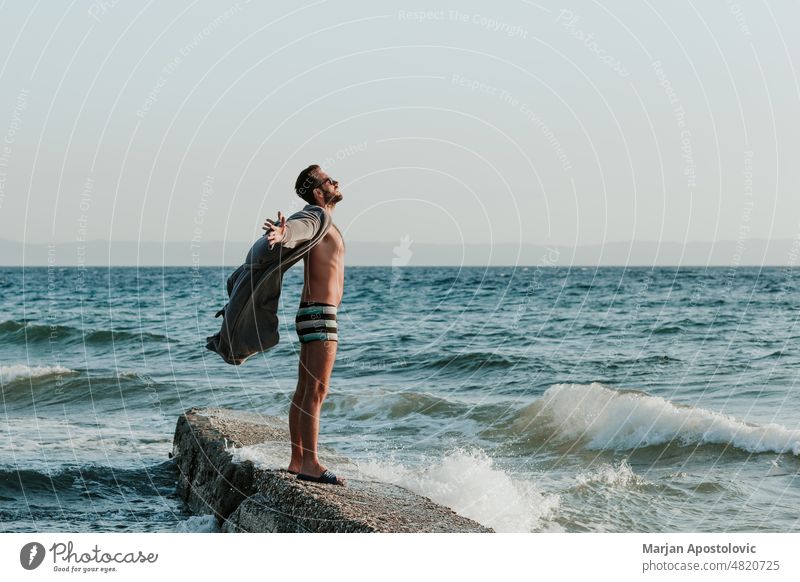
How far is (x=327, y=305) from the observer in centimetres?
760

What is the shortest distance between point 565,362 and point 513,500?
12.4m

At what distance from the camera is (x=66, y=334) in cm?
3072

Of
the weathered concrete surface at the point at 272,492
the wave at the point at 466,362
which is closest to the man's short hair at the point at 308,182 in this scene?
the weathered concrete surface at the point at 272,492

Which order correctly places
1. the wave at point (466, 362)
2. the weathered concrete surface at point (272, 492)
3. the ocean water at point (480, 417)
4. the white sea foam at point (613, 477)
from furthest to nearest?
the wave at point (466, 362) < the white sea foam at point (613, 477) < the ocean water at point (480, 417) < the weathered concrete surface at point (272, 492)

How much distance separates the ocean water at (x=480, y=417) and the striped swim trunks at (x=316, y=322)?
2.26 m

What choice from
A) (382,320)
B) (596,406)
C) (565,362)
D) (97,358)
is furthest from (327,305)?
(382,320)

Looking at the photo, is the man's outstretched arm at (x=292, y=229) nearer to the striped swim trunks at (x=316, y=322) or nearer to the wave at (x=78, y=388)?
the striped swim trunks at (x=316, y=322)

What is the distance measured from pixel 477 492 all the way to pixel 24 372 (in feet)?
47.3

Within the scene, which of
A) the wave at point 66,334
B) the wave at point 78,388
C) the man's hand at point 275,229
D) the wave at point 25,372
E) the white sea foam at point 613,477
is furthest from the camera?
the wave at point 66,334

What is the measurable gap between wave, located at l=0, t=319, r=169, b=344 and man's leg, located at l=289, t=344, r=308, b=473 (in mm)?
20912

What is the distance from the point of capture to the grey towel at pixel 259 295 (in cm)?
730

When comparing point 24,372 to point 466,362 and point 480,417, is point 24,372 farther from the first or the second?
point 480,417

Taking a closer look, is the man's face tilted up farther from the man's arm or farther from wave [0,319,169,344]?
wave [0,319,169,344]

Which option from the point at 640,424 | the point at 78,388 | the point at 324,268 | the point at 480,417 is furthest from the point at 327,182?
the point at 78,388
